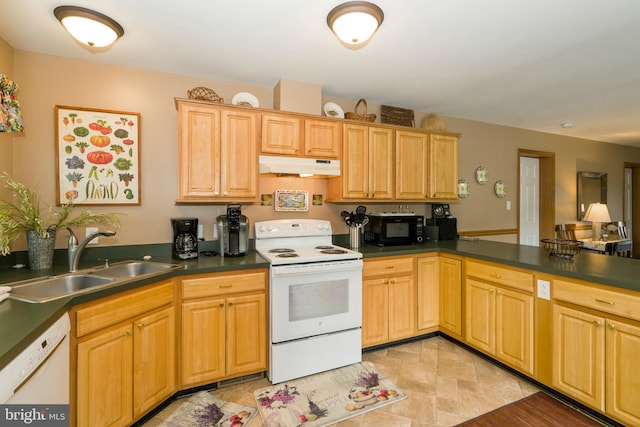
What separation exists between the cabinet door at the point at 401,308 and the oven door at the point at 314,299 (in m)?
0.42

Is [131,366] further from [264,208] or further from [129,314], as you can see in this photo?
[264,208]

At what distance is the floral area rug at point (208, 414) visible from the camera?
72.9 inches

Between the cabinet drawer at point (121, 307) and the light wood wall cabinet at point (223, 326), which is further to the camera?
the light wood wall cabinet at point (223, 326)

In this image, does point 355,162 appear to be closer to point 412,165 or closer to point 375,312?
point 412,165

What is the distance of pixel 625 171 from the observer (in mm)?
5895

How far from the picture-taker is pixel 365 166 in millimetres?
2984

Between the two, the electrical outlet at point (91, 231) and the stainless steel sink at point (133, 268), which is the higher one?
the electrical outlet at point (91, 231)

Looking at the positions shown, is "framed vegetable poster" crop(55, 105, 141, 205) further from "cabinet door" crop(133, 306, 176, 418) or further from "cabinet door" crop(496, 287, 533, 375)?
"cabinet door" crop(496, 287, 533, 375)

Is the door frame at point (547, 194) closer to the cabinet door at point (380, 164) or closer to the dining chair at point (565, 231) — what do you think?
the dining chair at point (565, 231)

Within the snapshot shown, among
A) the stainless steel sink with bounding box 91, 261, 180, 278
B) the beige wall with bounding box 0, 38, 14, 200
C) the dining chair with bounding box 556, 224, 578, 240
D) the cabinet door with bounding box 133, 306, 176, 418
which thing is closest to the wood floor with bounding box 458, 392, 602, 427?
the cabinet door with bounding box 133, 306, 176, 418

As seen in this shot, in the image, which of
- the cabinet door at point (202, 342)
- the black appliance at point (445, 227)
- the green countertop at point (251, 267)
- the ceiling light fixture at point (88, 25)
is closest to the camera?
the green countertop at point (251, 267)

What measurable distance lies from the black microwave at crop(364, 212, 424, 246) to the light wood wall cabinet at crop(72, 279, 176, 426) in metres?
1.91

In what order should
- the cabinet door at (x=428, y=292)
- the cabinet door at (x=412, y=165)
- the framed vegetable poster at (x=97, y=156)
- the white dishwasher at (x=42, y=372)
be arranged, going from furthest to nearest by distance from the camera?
the cabinet door at (x=412, y=165), the cabinet door at (x=428, y=292), the framed vegetable poster at (x=97, y=156), the white dishwasher at (x=42, y=372)

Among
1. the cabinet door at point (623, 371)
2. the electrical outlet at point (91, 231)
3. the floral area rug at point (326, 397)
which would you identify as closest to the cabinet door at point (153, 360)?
the floral area rug at point (326, 397)
